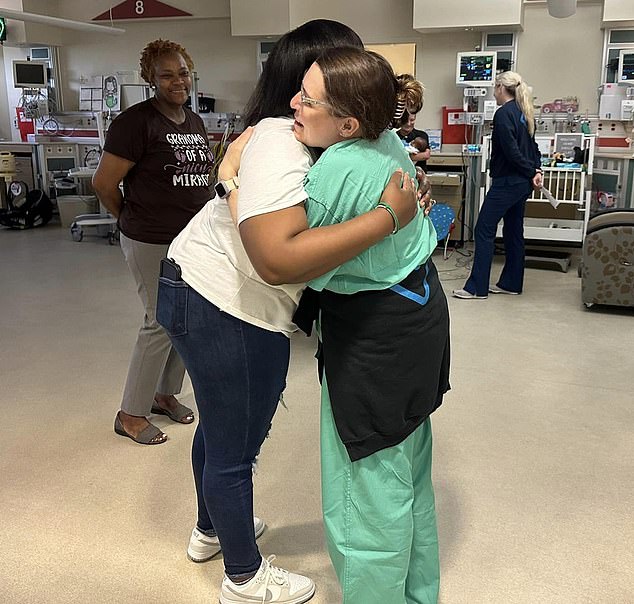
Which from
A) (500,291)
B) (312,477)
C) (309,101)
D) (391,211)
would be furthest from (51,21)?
(391,211)

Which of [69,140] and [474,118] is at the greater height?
[474,118]

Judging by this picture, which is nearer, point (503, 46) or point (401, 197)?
point (401, 197)

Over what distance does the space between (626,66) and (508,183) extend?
2150mm

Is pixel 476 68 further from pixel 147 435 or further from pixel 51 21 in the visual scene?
pixel 147 435

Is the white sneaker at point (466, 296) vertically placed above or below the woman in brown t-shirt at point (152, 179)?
below

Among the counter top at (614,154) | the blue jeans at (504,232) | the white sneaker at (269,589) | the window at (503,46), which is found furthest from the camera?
the window at (503,46)

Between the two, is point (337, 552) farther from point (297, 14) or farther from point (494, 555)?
point (297, 14)

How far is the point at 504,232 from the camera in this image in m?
4.96

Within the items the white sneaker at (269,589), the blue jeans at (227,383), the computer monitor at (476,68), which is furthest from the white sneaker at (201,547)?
the computer monitor at (476,68)

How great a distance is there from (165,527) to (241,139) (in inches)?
50.8

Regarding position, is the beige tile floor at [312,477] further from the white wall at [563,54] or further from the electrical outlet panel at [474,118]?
the white wall at [563,54]

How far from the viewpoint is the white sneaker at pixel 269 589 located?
1.70m

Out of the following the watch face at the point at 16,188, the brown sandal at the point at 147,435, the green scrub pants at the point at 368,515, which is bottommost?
the brown sandal at the point at 147,435

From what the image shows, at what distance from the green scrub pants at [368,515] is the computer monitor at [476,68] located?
5.42 m
